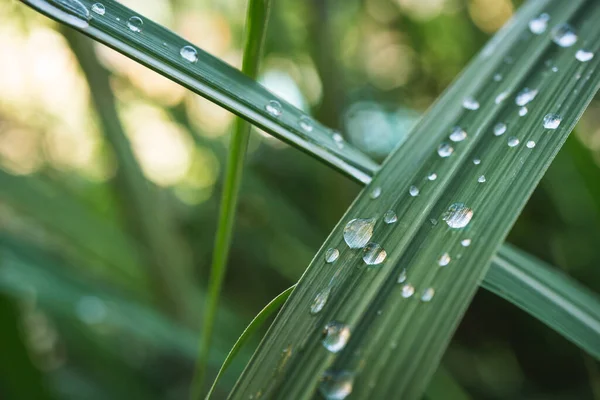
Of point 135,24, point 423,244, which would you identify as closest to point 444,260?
point 423,244

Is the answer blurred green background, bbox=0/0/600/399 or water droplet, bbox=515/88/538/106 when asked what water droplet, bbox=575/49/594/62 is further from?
blurred green background, bbox=0/0/600/399

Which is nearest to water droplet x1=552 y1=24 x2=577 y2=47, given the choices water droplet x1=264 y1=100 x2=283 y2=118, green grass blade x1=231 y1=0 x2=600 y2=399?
green grass blade x1=231 y1=0 x2=600 y2=399

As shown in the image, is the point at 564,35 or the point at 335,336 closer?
the point at 335,336

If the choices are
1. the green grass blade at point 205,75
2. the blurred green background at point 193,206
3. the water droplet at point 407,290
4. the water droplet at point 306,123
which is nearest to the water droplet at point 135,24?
the green grass blade at point 205,75

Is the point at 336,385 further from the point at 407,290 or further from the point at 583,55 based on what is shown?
the point at 583,55

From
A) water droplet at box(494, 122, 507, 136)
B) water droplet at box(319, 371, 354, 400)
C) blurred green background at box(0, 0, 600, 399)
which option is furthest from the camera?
blurred green background at box(0, 0, 600, 399)
